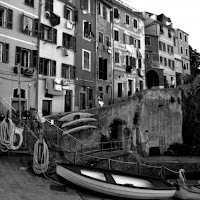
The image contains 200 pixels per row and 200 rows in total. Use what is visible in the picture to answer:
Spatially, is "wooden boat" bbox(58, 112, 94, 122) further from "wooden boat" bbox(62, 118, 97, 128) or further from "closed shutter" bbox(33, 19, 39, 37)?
"closed shutter" bbox(33, 19, 39, 37)

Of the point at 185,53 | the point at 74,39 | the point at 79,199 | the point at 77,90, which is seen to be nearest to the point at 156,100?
the point at 77,90

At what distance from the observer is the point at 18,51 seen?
73.2 ft

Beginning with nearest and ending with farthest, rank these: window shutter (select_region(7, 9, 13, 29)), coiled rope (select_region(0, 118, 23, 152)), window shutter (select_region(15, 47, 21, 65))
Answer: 1. coiled rope (select_region(0, 118, 23, 152))
2. window shutter (select_region(7, 9, 13, 29))
3. window shutter (select_region(15, 47, 21, 65))

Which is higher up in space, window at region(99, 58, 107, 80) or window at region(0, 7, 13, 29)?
window at region(0, 7, 13, 29)

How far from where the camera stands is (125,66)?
116 ft

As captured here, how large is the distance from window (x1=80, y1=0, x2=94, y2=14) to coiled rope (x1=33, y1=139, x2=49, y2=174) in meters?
21.2

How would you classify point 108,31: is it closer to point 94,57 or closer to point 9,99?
point 94,57

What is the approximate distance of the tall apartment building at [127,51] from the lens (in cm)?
3431

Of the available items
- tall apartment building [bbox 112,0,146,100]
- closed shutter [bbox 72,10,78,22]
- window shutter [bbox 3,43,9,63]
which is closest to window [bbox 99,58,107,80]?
tall apartment building [bbox 112,0,146,100]

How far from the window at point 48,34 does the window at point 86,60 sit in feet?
14.1

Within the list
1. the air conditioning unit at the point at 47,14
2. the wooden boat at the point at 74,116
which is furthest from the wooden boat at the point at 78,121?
the air conditioning unit at the point at 47,14

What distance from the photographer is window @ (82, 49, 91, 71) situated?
94.8ft

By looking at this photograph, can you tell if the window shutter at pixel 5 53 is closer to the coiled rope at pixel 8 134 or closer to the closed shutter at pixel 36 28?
the closed shutter at pixel 36 28

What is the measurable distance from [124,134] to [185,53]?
30.9m
